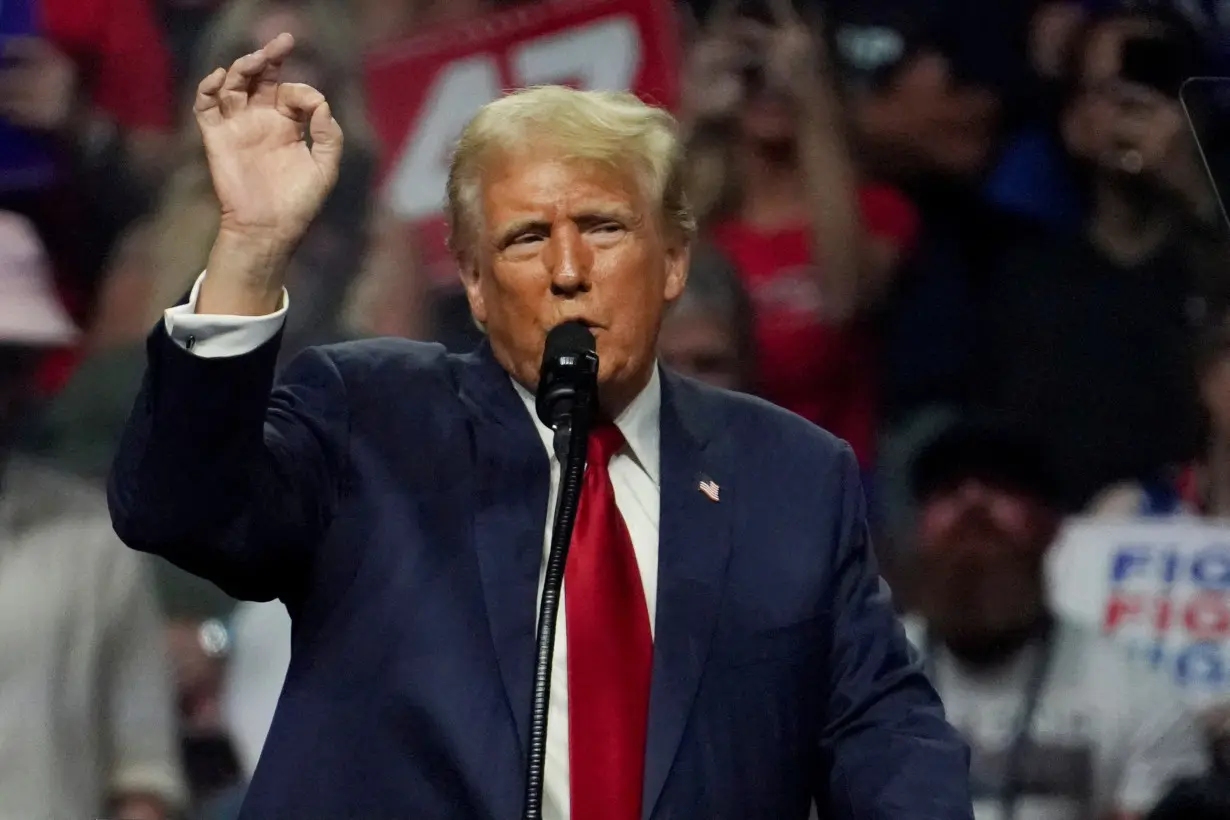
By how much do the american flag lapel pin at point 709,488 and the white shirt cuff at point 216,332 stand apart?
438 millimetres

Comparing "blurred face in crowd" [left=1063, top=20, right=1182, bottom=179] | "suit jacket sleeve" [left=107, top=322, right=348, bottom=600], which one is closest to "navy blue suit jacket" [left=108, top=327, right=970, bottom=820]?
"suit jacket sleeve" [left=107, top=322, right=348, bottom=600]

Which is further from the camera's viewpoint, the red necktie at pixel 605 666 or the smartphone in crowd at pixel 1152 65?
the smartphone in crowd at pixel 1152 65

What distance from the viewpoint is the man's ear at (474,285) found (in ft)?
4.91

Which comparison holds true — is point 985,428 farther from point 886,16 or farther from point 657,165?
point 657,165

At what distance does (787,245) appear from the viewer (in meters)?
2.76

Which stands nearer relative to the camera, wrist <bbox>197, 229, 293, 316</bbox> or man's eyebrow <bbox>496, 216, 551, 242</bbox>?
wrist <bbox>197, 229, 293, 316</bbox>

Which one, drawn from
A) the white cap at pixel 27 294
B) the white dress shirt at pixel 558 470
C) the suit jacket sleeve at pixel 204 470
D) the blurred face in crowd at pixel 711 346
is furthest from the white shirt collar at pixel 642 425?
the white cap at pixel 27 294

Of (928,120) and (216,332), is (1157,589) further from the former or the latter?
(216,332)

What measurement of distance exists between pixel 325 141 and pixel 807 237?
1555mm

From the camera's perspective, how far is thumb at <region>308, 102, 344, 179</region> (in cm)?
129

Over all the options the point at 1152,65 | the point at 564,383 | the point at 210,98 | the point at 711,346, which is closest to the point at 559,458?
the point at 564,383

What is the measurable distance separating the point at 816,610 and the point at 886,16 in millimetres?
1604

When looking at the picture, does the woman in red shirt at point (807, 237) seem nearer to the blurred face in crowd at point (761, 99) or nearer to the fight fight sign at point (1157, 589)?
the blurred face in crowd at point (761, 99)

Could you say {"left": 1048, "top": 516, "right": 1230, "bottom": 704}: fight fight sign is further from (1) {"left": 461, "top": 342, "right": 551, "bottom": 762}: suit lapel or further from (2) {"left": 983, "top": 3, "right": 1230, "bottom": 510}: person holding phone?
(1) {"left": 461, "top": 342, "right": 551, "bottom": 762}: suit lapel
